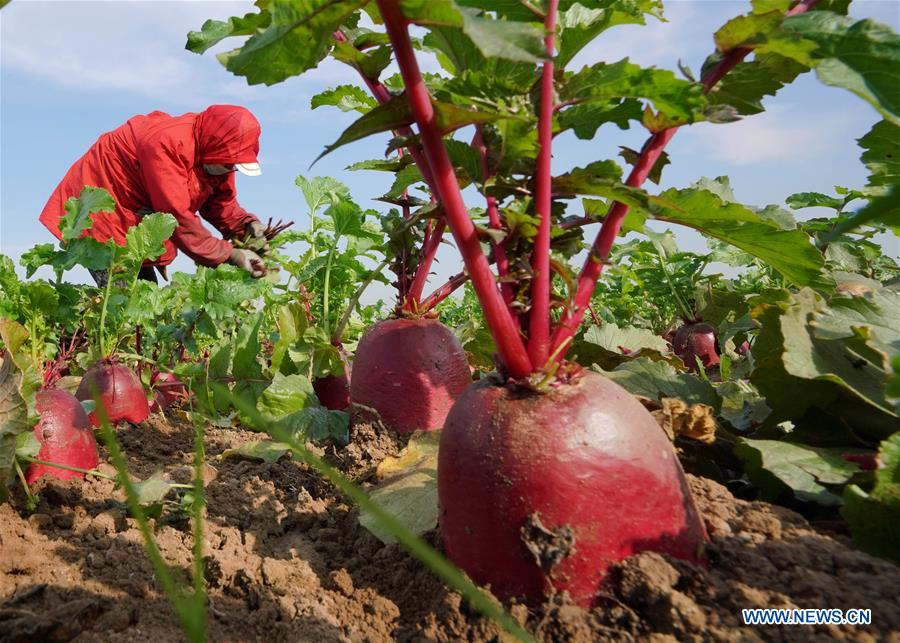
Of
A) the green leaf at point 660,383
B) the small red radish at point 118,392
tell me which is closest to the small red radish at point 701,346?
→ the green leaf at point 660,383

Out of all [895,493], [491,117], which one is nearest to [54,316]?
[491,117]

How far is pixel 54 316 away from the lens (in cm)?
339

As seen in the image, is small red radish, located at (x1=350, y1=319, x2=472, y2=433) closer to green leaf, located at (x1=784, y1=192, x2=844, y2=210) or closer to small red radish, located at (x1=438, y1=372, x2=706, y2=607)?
small red radish, located at (x1=438, y1=372, x2=706, y2=607)

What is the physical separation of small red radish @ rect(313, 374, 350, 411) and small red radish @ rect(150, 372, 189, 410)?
3.50ft

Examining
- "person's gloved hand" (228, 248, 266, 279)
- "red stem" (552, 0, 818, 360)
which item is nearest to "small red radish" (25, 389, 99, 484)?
"red stem" (552, 0, 818, 360)

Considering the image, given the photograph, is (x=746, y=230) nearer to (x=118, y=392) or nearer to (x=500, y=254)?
(x=500, y=254)

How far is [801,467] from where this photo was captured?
53.0 inches

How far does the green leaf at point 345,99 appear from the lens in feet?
6.61

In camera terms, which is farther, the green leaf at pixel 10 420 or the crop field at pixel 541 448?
the green leaf at pixel 10 420

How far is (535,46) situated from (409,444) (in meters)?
1.31

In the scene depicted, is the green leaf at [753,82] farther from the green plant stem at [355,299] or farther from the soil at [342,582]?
the green plant stem at [355,299]

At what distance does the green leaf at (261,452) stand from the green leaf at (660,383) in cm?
107

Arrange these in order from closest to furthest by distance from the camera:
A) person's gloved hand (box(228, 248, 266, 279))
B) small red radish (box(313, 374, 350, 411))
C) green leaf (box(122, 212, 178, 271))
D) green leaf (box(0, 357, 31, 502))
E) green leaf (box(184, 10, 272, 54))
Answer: green leaf (box(184, 10, 272, 54)) → green leaf (box(0, 357, 31, 502)) → small red radish (box(313, 374, 350, 411)) → green leaf (box(122, 212, 178, 271)) → person's gloved hand (box(228, 248, 266, 279))

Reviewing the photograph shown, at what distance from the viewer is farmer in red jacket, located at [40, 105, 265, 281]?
5840 mm
